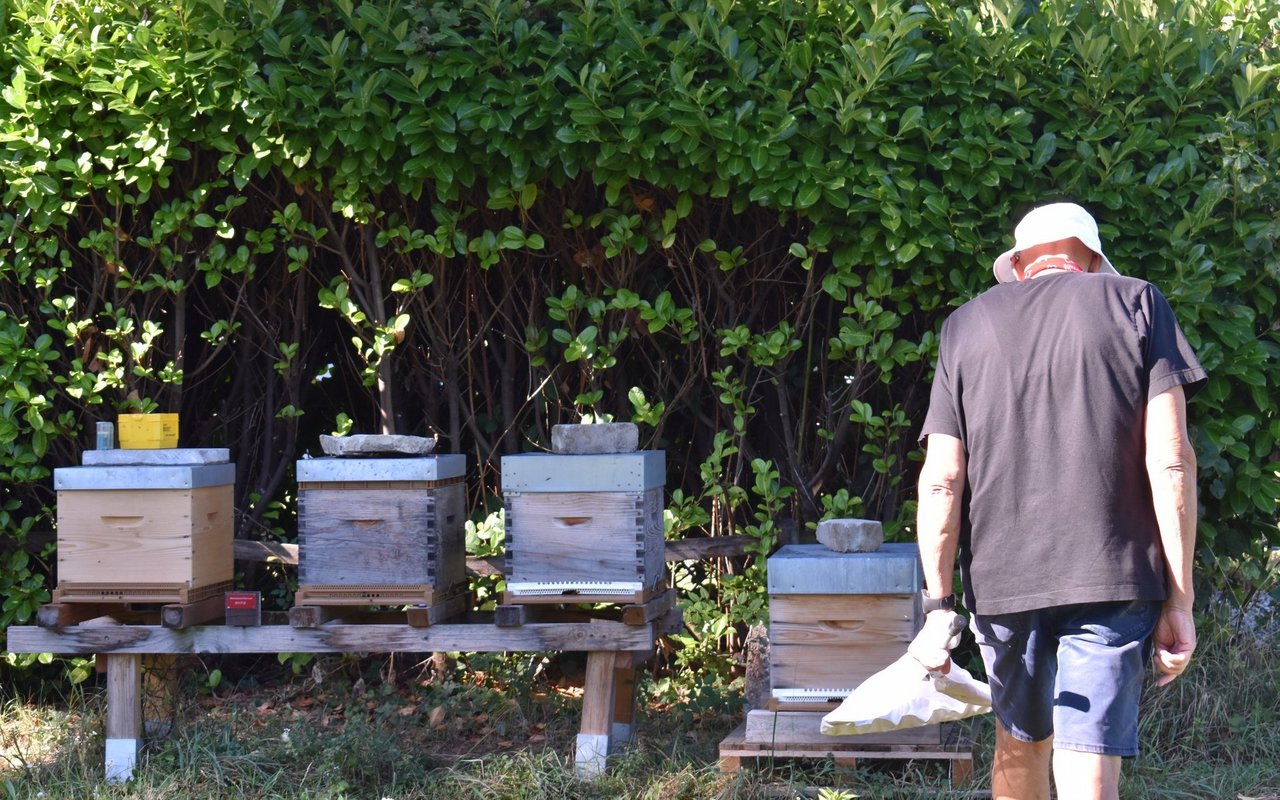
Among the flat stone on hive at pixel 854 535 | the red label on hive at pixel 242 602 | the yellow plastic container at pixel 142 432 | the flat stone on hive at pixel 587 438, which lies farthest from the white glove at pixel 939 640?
the yellow plastic container at pixel 142 432

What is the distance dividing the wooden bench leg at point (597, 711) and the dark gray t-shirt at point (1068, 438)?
1809 millimetres

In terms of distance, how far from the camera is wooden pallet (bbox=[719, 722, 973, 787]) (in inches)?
161

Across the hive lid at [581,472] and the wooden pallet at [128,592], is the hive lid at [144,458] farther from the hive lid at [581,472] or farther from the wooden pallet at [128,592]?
the hive lid at [581,472]

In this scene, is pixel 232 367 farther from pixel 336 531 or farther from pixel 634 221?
pixel 634 221

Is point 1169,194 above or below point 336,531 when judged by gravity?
above

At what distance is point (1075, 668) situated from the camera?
278cm

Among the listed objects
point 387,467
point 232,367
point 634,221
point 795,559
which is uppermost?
point 634,221

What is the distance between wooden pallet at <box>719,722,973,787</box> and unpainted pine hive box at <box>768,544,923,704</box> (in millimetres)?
155

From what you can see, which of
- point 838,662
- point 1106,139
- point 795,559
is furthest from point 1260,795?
point 1106,139

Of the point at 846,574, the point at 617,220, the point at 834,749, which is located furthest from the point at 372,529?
the point at 834,749

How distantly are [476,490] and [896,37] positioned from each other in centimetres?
257

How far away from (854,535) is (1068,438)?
1.44 metres

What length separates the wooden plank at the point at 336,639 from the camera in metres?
4.40

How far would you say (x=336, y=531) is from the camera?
4367mm
